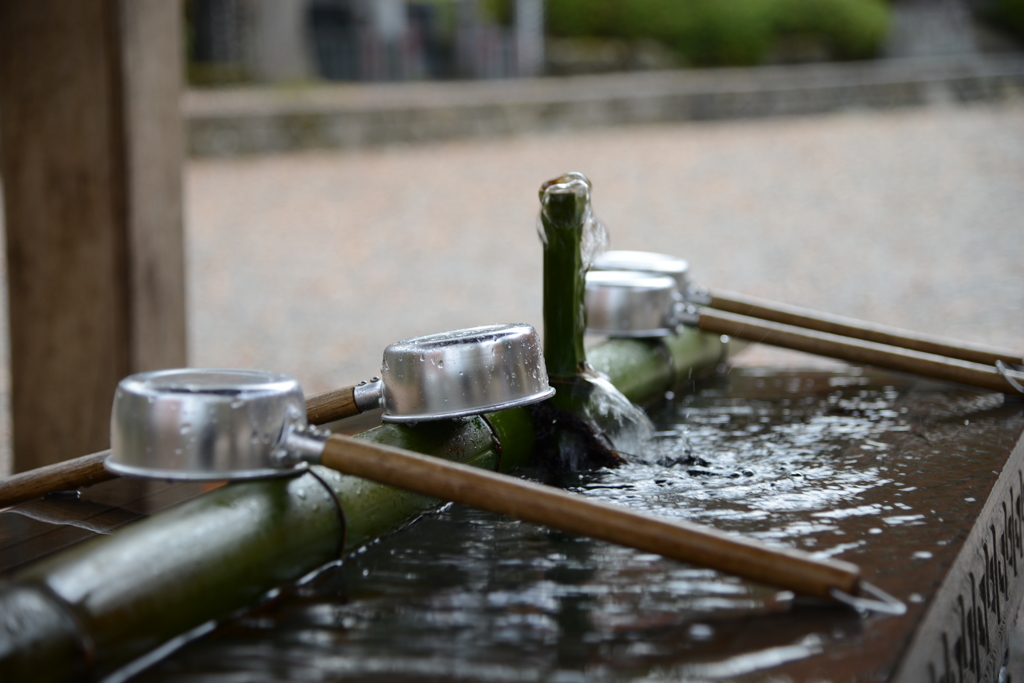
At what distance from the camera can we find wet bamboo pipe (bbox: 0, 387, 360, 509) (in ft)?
4.46

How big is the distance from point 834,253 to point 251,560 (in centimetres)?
803

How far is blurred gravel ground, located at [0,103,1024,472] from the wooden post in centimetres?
216

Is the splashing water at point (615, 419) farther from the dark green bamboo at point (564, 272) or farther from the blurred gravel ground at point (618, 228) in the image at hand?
the blurred gravel ground at point (618, 228)

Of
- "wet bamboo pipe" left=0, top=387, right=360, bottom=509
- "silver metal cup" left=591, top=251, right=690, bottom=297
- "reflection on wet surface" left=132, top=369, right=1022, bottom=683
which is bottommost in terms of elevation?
"reflection on wet surface" left=132, top=369, right=1022, bottom=683

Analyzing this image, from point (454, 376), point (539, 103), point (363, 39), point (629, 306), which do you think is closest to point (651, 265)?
point (629, 306)

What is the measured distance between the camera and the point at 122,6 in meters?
2.73

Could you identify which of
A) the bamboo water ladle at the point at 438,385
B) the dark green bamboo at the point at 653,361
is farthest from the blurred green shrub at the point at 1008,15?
the bamboo water ladle at the point at 438,385

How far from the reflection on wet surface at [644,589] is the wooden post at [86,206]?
181 cm

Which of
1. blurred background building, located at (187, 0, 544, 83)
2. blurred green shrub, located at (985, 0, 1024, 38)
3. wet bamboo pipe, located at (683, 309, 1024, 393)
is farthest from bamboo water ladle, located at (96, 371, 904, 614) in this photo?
blurred green shrub, located at (985, 0, 1024, 38)

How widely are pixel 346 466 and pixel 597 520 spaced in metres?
0.27

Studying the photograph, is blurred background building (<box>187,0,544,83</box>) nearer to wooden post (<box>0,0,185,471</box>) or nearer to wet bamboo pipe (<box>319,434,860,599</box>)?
wooden post (<box>0,0,185,471</box>)

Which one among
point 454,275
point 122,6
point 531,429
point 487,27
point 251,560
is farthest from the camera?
point 487,27

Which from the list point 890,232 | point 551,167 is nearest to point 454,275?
point 551,167

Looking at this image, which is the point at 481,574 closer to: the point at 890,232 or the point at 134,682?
the point at 134,682
